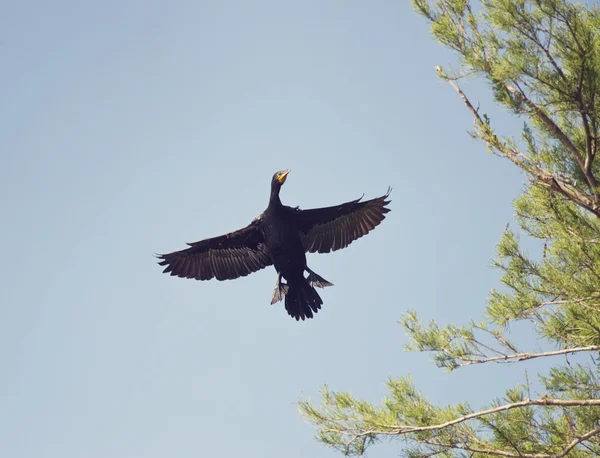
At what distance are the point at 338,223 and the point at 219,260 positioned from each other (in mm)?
1650

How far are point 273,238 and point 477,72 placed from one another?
3.85 metres

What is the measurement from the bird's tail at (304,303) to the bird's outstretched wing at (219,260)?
808mm

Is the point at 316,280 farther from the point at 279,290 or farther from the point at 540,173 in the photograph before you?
the point at 540,173

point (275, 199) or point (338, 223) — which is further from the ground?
point (275, 199)

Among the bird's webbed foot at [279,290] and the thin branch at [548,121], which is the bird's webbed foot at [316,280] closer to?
the bird's webbed foot at [279,290]

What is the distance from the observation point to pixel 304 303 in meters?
8.95

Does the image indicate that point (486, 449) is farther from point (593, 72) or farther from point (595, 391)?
point (593, 72)

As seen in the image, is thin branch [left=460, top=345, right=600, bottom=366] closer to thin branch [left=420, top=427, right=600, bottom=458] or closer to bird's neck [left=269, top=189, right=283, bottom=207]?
thin branch [left=420, top=427, right=600, bottom=458]

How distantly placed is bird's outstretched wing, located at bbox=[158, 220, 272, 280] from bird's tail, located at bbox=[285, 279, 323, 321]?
81 cm

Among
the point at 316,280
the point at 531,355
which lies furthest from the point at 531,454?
the point at 316,280

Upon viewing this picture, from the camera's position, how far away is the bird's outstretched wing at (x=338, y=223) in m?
9.16

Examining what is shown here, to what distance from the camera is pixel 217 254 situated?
959cm

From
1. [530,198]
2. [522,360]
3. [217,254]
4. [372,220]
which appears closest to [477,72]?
[530,198]

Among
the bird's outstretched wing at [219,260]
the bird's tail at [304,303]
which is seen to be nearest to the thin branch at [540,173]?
the bird's tail at [304,303]
